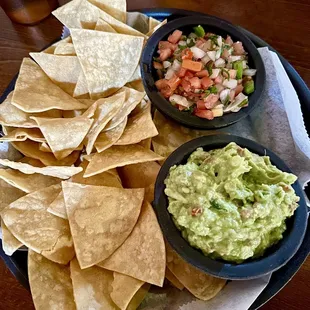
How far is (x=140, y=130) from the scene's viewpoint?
171 cm

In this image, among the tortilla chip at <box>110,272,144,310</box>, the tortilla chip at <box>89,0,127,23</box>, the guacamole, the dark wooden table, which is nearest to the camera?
the guacamole

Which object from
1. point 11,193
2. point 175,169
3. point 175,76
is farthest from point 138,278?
point 175,76

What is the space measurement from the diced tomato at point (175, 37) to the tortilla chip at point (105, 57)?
12 cm

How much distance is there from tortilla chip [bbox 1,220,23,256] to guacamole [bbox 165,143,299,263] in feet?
1.77

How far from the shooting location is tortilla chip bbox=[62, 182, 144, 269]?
5.10ft

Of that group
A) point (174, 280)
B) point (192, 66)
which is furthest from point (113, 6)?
point (174, 280)

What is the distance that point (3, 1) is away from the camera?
7.05 ft

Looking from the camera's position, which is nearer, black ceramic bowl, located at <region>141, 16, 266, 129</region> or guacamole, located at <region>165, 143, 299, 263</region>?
guacamole, located at <region>165, 143, 299, 263</region>

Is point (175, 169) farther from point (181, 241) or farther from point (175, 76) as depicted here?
point (175, 76)

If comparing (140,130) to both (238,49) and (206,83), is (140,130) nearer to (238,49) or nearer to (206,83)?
(206,83)

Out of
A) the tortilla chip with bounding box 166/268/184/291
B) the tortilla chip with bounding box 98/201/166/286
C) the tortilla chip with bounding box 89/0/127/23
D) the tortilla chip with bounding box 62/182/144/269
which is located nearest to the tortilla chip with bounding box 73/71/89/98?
the tortilla chip with bounding box 89/0/127/23

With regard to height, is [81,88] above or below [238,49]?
below

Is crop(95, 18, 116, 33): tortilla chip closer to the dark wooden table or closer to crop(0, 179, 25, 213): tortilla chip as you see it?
the dark wooden table

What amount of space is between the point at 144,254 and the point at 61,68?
821 millimetres
